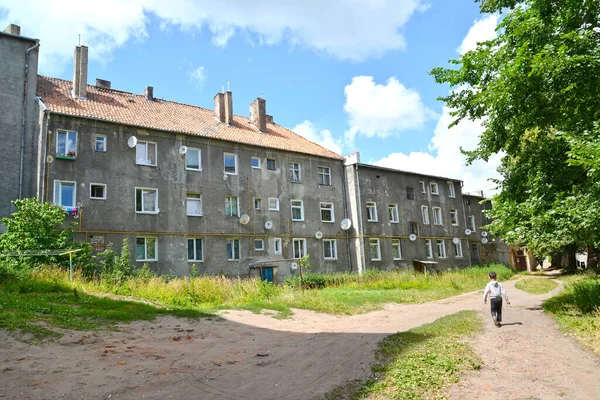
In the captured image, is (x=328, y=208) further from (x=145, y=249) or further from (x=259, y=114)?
(x=145, y=249)

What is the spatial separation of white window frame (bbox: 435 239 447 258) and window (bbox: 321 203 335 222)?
11.3m

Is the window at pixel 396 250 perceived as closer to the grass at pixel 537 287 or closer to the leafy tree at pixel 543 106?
the grass at pixel 537 287

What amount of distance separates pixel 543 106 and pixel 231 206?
58.4 ft

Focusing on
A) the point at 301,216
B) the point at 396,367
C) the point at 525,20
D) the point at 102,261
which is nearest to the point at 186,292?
the point at 102,261

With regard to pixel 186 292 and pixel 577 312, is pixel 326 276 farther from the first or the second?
pixel 577 312

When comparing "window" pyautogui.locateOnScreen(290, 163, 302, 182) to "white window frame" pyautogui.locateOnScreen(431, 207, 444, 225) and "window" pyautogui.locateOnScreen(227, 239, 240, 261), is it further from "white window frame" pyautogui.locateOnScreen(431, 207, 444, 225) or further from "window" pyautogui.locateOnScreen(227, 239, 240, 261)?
"white window frame" pyautogui.locateOnScreen(431, 207, 444, 225)

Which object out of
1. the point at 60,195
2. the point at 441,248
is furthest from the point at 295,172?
the point at 441,248

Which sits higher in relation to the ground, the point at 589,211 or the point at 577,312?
the point at 589,211

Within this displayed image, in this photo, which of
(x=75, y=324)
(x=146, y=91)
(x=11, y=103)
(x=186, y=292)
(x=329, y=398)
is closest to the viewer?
(x=329, y=398)

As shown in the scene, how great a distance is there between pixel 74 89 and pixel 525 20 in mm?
22336

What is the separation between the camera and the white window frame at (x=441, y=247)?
3666 cm

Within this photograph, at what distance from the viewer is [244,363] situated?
859 centimetres

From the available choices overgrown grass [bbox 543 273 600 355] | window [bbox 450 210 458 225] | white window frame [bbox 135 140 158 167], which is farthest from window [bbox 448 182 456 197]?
white window frame [bbox 135 140 158 167]

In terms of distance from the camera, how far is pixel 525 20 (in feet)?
41.4
